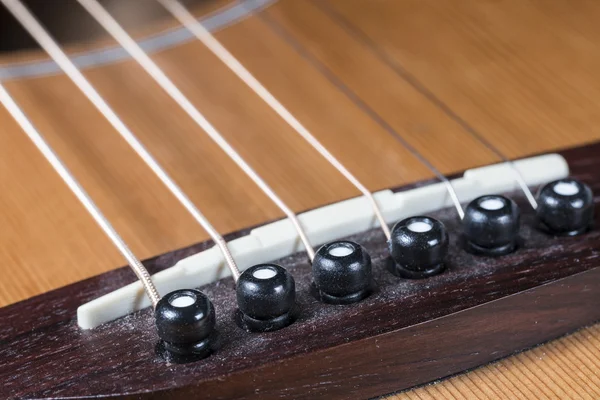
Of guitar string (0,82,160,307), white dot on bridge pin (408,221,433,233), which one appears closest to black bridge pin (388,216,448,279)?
white dot on bridge pin (408,221,433,233)

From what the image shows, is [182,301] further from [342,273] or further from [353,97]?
[353,97]

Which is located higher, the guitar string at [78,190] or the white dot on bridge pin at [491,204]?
the guitar string at [78,190]

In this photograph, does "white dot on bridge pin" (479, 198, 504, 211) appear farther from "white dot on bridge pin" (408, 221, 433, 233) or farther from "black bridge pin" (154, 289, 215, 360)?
"black bridge pin" (154, 289, 215, 360)

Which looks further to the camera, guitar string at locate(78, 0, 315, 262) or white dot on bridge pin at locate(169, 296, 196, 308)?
guitar string at locate(78, 0, 315, 262)

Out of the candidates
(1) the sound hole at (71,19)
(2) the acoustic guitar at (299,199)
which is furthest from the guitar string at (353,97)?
(1) the sound hole at (71,19)

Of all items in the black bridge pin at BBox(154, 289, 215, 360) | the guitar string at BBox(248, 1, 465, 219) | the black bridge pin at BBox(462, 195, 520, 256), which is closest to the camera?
the black bridge pin at BBox(154, 289, 215, 360)

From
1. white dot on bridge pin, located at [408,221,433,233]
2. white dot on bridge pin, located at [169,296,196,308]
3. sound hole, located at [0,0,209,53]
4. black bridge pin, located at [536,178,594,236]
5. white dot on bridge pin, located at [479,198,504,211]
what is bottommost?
black bridge pin, located at [536,178,594,236]

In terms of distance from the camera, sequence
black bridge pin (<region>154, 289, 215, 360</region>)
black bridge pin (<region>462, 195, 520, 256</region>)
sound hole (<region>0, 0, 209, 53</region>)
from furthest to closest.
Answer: sound hole (<region>0, 0, 209, 53</region>)
black bridge pin (<region>462, 195, 520, 256</region>)
black bridge pin (<region>154, 289, 215, 360</region>)

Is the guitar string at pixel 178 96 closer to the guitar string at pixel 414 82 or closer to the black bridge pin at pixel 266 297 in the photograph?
the black bridge pin at pixel 266 297

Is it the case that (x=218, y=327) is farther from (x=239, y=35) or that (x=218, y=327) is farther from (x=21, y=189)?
(x=239, y=35)
